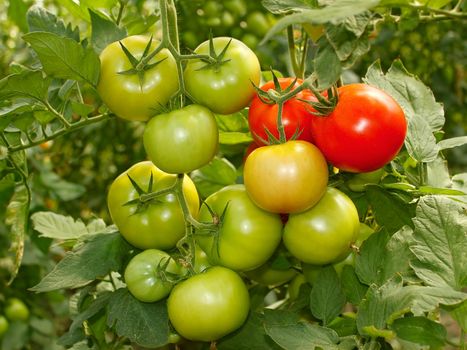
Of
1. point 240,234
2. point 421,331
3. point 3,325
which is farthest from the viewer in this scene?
point 3,325

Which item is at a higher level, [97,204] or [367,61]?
[367,61]

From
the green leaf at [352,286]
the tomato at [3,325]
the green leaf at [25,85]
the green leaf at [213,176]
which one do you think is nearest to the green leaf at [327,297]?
the green leaf at [352,286]

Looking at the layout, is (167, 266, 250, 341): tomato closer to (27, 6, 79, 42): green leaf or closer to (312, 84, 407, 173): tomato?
(312, 84, 407, 173): tomato

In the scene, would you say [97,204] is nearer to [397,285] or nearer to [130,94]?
[130,94]

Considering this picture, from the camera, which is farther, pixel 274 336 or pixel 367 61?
pixel 367 61

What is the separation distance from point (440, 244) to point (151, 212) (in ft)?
0.91

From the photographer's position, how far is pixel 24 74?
599mm

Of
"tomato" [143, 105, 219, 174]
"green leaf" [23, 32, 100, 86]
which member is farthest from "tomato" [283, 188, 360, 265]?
"green leaf" [23, 32, 100, 86]

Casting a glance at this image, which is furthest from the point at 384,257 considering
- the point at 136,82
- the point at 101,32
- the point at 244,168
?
the point at 101,32

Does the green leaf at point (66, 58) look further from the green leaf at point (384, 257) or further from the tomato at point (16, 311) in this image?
the tomato at point (16, 311)

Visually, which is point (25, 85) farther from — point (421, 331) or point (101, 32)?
point (421, 331)

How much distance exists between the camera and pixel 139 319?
2.02ft

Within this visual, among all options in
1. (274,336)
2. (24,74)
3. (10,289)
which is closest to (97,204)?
(10,289)

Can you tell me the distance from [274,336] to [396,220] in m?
0.19
